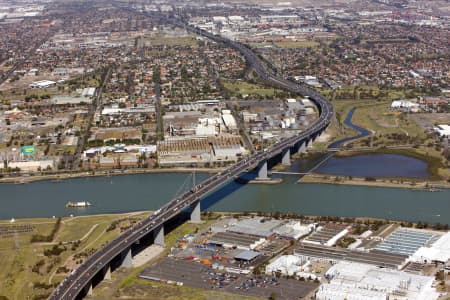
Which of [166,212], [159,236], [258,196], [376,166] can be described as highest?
[166,212]

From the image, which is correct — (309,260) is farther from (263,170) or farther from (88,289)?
(263,170)

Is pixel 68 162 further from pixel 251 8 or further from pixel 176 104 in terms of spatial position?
pixel 251 8

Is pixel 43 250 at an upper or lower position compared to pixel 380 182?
lower

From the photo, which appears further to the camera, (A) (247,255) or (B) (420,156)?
(B) (420,156)

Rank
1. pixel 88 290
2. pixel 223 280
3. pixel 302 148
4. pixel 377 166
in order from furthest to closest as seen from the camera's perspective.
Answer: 1. pixel 302 148
2. pixel 377 166
3. pixel 223 280
4. pixel 88 290

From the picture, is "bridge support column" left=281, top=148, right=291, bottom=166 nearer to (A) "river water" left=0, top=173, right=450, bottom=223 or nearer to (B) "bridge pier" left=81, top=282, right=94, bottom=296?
(A) "river water" left=0, top=173, right=450, bottom=223

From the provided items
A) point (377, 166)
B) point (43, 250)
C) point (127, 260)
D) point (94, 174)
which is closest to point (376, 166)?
point (377, 166)

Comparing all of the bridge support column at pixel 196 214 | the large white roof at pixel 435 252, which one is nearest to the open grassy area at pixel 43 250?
the bridge support column at pixel 196 214

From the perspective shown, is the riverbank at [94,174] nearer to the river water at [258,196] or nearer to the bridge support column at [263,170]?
the river water at [258,196]
